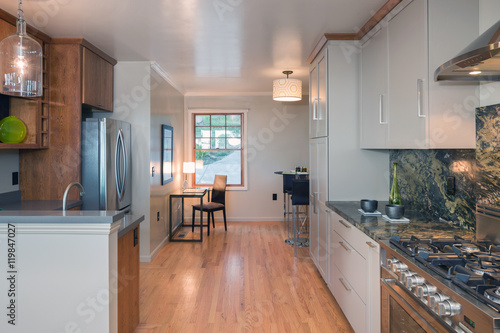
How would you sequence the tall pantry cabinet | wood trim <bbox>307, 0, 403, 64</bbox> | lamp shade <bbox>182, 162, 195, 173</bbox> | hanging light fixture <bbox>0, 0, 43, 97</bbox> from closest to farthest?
hanging light fixture <bbox>0, 0, 43, 97</bbox>
wood trim <bbox>307, 0, 403, 64</bbox>
the tall pantry cabinet
lamp shade <bbox>182, 162, 195, 173</bbox>

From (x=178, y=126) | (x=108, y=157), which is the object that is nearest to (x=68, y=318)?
(x=108, y=157)

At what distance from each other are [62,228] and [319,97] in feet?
9.26

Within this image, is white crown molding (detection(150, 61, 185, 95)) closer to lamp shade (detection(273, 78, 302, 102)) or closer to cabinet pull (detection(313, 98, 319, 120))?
lamp shade (detection(273, 78, 302, 102))

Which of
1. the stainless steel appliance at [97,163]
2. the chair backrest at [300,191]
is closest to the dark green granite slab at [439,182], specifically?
the chair backrest at [300,191]

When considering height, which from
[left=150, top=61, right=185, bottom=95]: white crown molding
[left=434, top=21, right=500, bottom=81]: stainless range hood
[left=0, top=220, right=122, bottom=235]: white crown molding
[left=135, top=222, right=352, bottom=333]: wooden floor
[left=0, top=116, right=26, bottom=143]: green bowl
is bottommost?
[left=135, top=222, right=352, bottom=333]: wooden floor

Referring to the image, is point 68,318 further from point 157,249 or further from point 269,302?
point 157,249

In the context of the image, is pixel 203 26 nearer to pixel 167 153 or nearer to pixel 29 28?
pixel 29 28

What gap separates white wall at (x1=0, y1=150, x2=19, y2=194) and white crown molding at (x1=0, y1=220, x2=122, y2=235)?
6.52 ft

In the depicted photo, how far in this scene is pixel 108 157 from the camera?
3.97 metres

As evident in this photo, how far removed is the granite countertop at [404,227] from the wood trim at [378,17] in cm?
155

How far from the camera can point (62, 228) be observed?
6.34 feet

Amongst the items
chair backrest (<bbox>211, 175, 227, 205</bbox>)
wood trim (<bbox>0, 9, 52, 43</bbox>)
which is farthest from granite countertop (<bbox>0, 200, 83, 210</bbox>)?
chair backrest (<bbox>211, 175, 227, 205</bbox>)

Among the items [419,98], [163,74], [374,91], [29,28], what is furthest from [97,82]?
[419,98]

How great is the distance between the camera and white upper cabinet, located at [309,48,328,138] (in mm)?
3619
